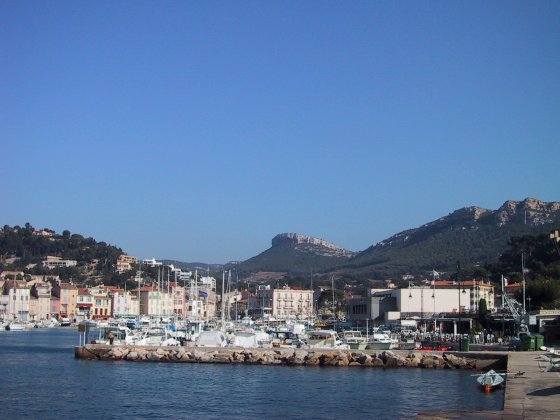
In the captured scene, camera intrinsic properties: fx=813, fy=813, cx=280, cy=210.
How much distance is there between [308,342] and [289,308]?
12927 centimetres

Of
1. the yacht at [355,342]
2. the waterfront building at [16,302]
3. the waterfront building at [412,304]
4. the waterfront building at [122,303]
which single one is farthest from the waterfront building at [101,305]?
the yacht at [355,342]

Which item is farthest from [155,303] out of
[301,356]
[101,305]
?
[301,356]

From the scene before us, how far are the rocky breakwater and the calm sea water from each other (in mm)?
1328

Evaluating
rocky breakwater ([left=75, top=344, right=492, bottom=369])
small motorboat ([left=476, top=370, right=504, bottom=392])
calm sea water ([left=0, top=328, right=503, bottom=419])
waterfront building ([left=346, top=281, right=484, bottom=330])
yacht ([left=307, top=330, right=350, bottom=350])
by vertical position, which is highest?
waterfront building ([left=346, top=281, right=484, bottom=330])

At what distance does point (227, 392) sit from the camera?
1379 inches

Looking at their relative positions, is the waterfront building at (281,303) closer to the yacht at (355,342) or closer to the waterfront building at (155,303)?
the waterfront building at (155,303)

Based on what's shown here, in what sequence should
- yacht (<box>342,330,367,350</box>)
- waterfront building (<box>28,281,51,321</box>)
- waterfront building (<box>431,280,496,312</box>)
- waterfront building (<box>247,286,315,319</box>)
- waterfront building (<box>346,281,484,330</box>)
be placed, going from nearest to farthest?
yacht (<box>342,330,367,350</box>), waterfront building (<box>346,281,484,330</box>), waterfront building (<box>431,280,496,312</box>), waterfront building (<box>28,281,51,321</box>), waterfront building (<box>247,286,315,319</box>)

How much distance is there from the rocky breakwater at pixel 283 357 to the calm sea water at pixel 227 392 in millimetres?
1328

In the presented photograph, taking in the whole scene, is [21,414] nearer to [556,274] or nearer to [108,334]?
[108,334]

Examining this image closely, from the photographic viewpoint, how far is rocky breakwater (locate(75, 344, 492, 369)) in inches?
1791

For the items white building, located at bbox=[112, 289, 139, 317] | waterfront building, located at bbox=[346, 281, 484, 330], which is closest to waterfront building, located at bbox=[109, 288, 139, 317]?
white building, located at bbox=[112, 289, 139, 317]

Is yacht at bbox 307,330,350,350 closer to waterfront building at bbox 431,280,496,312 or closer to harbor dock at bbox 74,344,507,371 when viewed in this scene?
harbor dock at bbox 74,344,507,371

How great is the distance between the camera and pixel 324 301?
153 m

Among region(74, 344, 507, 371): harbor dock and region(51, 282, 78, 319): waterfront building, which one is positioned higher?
region(51, 282, 78, 319): waterfront building
